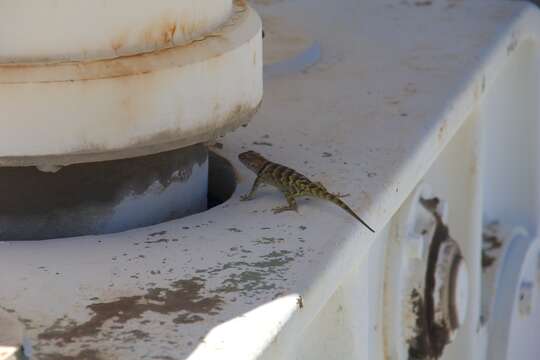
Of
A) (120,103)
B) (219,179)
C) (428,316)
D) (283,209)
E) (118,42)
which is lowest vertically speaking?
(428,316)

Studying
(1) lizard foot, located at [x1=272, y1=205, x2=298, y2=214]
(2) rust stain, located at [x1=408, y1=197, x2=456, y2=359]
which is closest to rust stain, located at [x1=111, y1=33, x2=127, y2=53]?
(1) lizard foot, located at [x1=272, y1=205, x2=298, y2=214]

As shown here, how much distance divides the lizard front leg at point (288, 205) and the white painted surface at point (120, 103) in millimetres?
231

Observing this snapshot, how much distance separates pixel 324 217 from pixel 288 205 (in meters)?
0.11

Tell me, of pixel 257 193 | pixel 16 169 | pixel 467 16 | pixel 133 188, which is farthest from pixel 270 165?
pixel 467 16

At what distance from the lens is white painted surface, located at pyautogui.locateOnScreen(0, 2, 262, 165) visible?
2420mm

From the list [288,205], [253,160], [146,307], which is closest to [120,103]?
[146,307]

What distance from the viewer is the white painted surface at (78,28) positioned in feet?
7.94

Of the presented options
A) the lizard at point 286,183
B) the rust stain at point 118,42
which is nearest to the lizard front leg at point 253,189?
the lizard at point 286,183

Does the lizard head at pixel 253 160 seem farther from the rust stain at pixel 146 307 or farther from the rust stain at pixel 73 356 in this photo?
the rust stain at pixel 73 356

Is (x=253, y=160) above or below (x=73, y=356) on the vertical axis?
below

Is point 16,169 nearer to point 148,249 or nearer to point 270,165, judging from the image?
point 148,249

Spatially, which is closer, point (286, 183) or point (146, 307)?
point (146, 307)

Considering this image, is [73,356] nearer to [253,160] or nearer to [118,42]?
[118,42]

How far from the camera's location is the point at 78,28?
2.45 m
